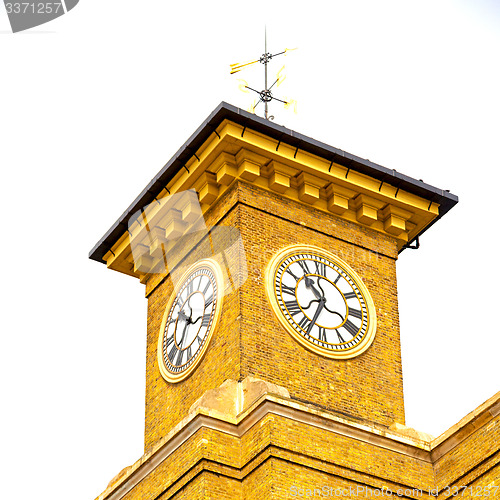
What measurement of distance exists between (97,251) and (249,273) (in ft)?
17.3

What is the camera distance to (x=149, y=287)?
1173 inches

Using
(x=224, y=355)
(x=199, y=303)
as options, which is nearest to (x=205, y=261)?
(x=199, y=303)

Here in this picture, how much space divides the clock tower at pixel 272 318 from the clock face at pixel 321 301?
0.03 metres

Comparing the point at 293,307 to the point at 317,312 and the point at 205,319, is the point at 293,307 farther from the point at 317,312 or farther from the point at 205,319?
the point at 205,319

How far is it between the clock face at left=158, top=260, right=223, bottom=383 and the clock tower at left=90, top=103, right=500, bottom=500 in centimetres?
4

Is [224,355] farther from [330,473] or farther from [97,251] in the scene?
[97,251]

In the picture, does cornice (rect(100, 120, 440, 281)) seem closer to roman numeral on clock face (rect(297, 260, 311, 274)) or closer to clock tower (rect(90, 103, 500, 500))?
clock tower (rect(90, 103, 500, 500))

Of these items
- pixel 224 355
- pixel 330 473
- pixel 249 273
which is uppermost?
pixel 249 273

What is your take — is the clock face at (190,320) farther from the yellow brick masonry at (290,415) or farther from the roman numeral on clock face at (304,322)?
the roman numeral on clock face at (304,322)

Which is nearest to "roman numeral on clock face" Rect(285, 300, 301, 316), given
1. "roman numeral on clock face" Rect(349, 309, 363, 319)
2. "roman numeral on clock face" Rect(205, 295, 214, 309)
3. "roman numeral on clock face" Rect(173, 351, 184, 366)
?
"roman numeral on clock face" Rect(349, 309, 363, 319)

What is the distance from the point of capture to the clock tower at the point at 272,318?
2391 centimetres

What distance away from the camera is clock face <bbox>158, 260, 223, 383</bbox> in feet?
87.9

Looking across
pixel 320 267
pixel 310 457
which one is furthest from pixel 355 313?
pixel 310 457

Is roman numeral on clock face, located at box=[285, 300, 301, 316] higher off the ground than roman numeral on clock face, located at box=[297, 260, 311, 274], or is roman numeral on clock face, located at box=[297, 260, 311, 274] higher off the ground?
roman numeral on clock face, located at box=[297, 260, 311, 274]
